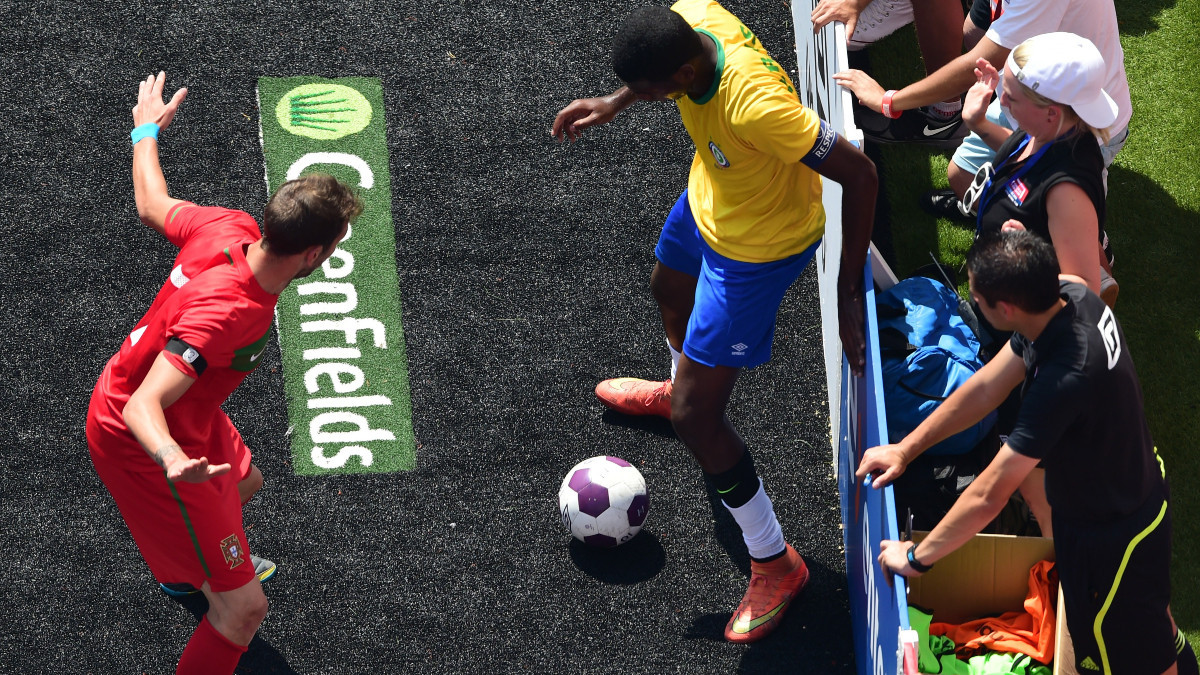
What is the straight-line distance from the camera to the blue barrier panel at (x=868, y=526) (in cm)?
371

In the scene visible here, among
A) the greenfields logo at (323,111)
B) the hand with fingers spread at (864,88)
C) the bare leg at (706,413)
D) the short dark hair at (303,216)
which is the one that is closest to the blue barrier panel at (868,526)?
the bare leg at (706,413)

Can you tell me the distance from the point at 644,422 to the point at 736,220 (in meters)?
1.46

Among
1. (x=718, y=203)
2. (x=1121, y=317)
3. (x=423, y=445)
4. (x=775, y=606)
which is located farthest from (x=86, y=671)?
(x=1121, y=317)

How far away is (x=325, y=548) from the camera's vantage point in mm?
5117

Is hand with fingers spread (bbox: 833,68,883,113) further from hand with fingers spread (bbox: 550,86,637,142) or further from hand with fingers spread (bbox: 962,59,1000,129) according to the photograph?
hand with fingers spread (bbox: 550,86,637,142)

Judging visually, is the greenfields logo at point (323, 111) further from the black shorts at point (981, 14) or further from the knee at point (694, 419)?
the black shorts at point (981, 14)

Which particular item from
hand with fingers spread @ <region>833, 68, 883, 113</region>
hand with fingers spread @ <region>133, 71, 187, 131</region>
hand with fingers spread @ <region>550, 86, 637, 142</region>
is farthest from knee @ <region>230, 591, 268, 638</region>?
hand with fingers spread @ <region>833, 68, 883, 113</region>

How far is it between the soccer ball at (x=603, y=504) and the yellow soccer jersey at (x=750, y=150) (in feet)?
3.89

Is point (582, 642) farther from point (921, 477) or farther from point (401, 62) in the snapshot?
point (401, 62)

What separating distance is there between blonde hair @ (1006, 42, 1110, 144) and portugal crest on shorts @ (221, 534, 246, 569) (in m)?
3.29

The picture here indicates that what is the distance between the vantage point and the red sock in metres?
4.37

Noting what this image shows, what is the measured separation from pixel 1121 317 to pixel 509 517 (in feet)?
10.6

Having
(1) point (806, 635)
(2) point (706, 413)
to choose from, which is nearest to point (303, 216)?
(2) point (706, 413)

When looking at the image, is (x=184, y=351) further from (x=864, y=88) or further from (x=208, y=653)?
(x=864, y=88)
